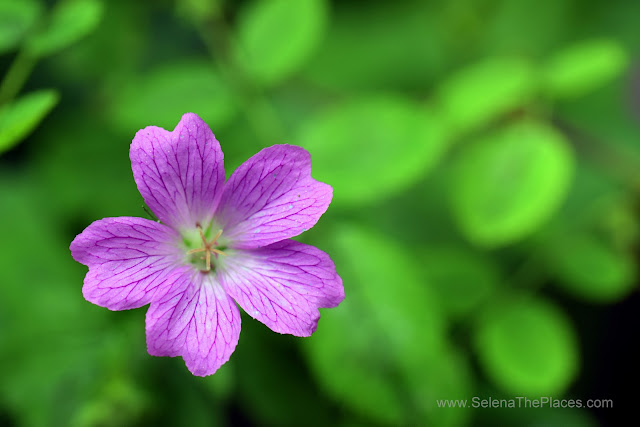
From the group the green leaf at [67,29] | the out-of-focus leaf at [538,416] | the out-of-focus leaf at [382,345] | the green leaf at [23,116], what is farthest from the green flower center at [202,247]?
the out-of-focus leaf at [538,416]

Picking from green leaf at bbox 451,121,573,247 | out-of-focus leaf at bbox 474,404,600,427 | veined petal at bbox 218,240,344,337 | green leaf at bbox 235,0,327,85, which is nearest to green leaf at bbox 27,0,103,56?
green leaf at bbox 235,0,327,85

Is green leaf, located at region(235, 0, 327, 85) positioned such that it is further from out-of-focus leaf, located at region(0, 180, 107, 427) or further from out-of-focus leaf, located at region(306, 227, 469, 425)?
out-of-focus leaf, located at region(0, 180, 107, 427)

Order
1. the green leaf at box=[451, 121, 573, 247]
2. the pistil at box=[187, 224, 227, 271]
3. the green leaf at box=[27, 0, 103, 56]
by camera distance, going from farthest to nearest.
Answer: the green leaf at box=[451, 121, 573, 247]
the green leaf at box=[27, 0, 103, 56]
the pistil at box=[187, 224, 227, 271]

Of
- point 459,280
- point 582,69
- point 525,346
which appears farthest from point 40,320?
point 582,69

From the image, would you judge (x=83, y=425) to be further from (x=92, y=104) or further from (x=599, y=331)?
(x=599, y=331)

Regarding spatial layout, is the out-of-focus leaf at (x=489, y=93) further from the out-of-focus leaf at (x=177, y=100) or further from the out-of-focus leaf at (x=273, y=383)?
the out-of-focus leaf at (x=273, y=383)

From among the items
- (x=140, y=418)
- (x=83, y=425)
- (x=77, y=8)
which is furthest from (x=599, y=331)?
(x=77, y=8)
